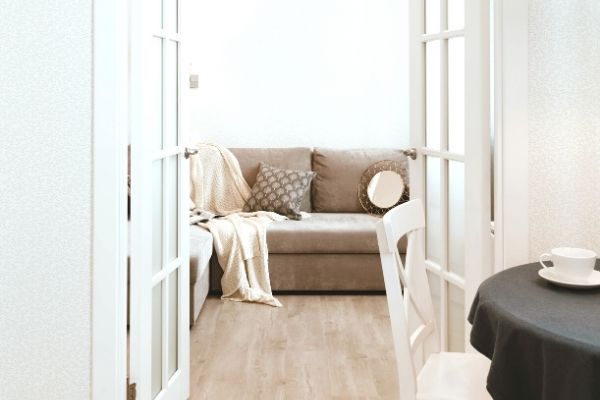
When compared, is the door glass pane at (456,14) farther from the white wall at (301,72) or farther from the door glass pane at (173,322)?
the white wall at (301,72)

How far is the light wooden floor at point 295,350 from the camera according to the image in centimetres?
307

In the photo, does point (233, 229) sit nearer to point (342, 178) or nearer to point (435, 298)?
point (342, 178)

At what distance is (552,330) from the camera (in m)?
1.47

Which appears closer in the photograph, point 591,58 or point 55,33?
point 55,33

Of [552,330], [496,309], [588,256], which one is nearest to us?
[552,330]

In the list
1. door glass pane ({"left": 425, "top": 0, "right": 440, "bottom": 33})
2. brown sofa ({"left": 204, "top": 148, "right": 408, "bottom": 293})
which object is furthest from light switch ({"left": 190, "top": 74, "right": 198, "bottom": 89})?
door glass pane ({"left": 425, "top": 0, "right": 440, "bottom": 33})

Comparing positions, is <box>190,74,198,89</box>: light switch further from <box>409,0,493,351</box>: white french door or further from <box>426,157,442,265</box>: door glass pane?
<box>426,157,442,265</box>: door glass pane

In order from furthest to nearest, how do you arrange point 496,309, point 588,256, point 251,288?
point 251,288 < point 588,256 < point 496,309

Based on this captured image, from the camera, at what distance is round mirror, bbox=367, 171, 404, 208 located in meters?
5.16

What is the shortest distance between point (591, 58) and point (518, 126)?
0.33 meters

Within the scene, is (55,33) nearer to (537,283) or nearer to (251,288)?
(537,283)

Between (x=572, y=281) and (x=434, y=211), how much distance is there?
1.13 meters

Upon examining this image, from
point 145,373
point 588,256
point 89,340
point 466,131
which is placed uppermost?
point 466,131

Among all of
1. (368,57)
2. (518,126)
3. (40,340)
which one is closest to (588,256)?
(518,126)
